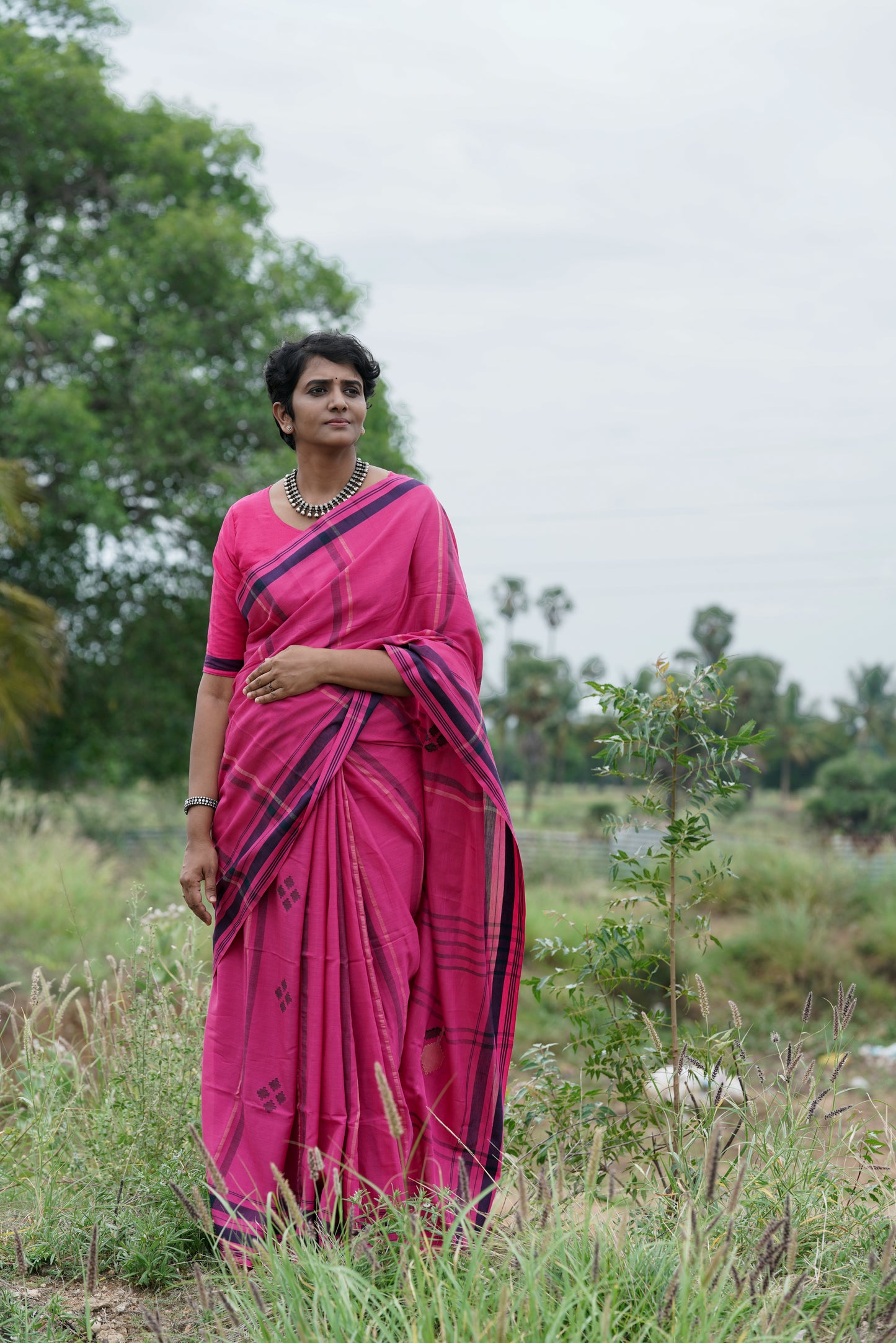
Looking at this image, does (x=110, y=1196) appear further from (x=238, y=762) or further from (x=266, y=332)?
(x=266, y=332)

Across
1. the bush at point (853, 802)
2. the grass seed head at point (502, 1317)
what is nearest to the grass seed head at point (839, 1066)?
the grass seed head at point (502, 1317)

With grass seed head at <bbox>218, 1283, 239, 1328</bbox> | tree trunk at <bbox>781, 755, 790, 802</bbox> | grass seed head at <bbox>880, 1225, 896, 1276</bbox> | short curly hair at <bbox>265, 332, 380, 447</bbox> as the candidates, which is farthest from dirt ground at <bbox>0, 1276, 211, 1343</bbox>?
tree trunk at <bbox>781, 755, 790, 802</bbox>

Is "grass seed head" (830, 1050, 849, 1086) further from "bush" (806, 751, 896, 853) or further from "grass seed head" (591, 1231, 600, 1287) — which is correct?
"bush" (806, 751, 896, 853)

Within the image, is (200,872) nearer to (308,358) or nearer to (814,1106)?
(308,358)

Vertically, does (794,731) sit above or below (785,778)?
above

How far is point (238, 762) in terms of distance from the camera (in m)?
2.86

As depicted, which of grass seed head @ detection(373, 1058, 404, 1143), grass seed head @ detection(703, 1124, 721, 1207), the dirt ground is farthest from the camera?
the dirt ground

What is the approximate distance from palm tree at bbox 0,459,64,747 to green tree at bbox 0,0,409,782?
5.38 feet

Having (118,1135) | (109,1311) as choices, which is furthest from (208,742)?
(109,1311)

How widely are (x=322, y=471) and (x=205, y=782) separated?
2.73 feet

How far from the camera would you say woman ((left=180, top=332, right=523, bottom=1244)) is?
2.70 meters

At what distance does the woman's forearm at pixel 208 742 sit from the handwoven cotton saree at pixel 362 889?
0.12 feet

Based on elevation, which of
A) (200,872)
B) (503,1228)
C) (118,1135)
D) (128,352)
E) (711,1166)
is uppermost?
(128,352)

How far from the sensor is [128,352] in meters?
12.5
